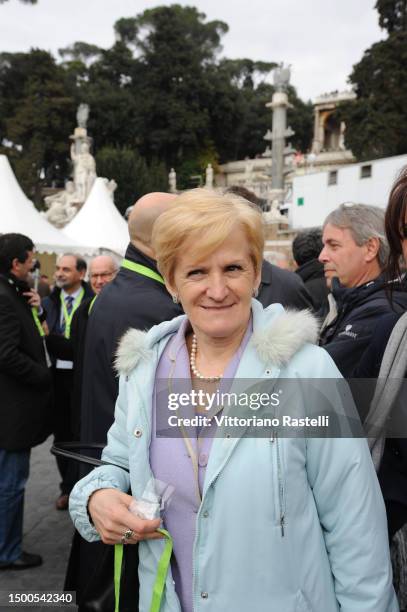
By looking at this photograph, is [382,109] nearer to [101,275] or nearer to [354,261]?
[101,275]

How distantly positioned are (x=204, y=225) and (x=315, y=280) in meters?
3.02

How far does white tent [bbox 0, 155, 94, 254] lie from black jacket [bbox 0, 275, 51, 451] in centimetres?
795

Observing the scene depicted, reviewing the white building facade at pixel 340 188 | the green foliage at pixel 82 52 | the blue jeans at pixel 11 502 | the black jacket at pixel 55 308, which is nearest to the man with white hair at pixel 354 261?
the blue jeans at pixel 11 502

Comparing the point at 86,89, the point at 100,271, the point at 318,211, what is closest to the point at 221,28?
the point at 86,89

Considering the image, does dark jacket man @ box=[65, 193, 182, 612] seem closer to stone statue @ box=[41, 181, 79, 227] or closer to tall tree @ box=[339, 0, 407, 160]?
stone statue @ box=[41, 181, 79, 227]

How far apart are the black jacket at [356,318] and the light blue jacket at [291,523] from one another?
0.59 meters

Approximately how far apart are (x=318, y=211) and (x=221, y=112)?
32172 mm

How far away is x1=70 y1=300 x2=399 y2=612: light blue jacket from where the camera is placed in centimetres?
146

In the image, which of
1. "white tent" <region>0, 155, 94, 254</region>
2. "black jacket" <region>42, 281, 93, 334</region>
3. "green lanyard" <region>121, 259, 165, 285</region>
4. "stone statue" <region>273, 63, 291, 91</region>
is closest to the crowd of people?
"green lanyard" <region>121, 259, 165, 285</region>

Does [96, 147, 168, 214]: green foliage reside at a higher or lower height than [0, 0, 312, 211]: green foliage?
lower

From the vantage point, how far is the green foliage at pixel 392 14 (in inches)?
1630

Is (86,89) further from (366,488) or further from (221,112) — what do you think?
(366,488)

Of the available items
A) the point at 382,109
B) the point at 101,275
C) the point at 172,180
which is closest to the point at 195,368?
the point at 101,275

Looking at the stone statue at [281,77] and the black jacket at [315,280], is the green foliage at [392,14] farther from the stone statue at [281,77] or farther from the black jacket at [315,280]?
the black jacket at [315,280]
